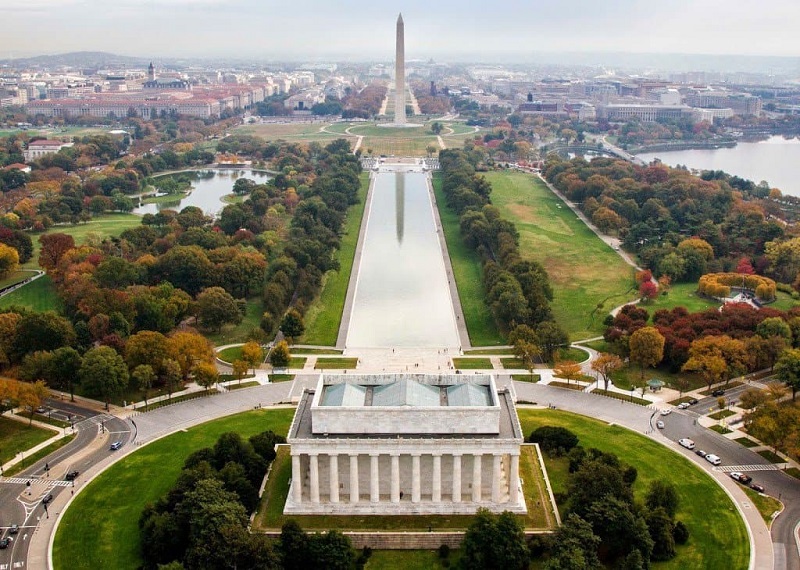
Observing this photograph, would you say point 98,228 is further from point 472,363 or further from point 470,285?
point 472,363

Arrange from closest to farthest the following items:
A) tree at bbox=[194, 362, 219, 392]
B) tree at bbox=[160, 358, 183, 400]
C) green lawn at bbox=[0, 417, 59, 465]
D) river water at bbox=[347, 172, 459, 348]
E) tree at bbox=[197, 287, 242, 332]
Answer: green lawn at bbox=[0, 417, 59, 465], tree at bbox=[160, 358, 183, 400], tree at bbox=[194, 362, 219, 392], tree at bbox=[197, 287, 242, 332], river water at bbox=[347, 172, 459, 348]

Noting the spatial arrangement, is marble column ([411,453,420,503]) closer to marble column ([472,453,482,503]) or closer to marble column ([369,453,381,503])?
marble column ([369,453,381,503])

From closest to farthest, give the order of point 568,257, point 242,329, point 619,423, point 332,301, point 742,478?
point 742,478 → point 619,423 → point 242,329 → point 332,301 → point 568,257

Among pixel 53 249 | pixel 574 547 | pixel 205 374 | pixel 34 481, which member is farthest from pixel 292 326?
pixel 574 547

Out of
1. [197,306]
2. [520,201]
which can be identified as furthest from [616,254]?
[197,306]

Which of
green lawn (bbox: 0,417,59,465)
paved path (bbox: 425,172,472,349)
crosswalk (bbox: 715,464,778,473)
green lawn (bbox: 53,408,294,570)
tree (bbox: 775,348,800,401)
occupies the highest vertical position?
tree (bbox: 775,348,800,401)

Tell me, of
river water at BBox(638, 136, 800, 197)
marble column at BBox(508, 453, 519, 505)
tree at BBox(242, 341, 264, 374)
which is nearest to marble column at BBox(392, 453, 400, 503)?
marble column at BBox(508, 453, 519, 505)

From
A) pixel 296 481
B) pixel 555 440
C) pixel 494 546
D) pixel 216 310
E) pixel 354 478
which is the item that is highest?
pixel 216 310
